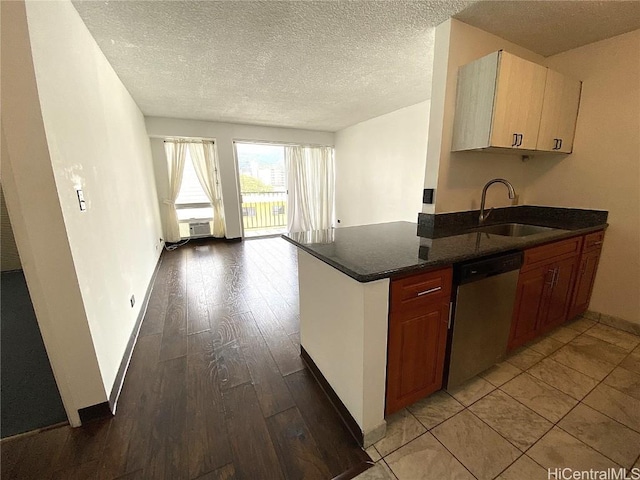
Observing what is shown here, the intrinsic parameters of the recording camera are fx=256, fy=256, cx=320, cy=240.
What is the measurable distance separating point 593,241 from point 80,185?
143 inches

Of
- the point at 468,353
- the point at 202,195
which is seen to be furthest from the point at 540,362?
the point at 202,195

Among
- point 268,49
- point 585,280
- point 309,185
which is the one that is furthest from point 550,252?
point 309,185

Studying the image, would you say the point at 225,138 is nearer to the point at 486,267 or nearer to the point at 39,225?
the point at 39,225

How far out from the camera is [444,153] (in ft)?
6.34

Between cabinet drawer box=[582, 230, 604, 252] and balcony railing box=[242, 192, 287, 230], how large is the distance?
5.25 meters

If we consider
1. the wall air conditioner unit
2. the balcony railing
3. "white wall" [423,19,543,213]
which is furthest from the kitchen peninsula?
the balcony railing

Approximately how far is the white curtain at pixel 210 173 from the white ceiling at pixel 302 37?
181 centimetres

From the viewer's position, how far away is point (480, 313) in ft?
4.71

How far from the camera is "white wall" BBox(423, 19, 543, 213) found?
182cm

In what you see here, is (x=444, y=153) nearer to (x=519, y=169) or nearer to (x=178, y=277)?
(x=519, y=169)

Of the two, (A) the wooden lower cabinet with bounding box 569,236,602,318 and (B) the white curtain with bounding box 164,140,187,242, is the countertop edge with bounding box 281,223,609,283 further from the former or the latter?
(B) the white curtain with bounding box 164,140,187,242

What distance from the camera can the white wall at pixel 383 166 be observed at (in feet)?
13.1

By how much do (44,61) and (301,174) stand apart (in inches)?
192

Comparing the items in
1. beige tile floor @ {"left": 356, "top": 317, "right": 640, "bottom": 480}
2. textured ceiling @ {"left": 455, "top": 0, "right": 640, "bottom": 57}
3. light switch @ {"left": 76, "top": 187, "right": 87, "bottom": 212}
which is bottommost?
beige tile floor @ {"left": 356, "top": 317, "right": 640, "bottom": 480}
